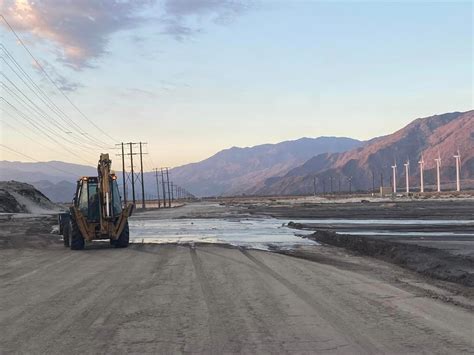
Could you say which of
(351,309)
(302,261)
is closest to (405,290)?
(351,309)

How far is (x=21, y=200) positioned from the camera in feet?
246

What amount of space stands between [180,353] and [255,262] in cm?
978

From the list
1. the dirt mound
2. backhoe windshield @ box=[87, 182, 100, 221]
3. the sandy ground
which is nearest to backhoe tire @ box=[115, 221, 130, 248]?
backhoe windshield @ box=[87, 182, 100, 221]

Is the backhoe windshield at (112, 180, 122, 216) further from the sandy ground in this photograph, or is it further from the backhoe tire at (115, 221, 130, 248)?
the sandy ground

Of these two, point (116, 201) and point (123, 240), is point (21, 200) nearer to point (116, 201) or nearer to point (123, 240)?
point (116, 201)

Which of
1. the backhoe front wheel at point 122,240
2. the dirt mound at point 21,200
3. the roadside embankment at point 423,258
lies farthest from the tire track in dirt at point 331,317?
the dirt mound at point 21,200

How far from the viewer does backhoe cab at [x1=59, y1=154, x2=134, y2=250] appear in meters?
23.2

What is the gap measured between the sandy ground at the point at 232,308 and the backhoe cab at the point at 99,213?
606 centimetres

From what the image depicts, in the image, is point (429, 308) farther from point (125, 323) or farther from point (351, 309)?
point (125, 323)

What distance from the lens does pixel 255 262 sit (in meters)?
16.6

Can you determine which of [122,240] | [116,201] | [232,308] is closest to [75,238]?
[122,240]

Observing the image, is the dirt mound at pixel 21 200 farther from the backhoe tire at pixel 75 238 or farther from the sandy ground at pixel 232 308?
the sandy ground at pixel 232 308

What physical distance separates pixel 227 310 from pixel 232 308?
7.3 inches

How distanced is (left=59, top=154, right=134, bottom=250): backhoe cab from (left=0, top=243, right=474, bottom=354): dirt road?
6466 millimetres
